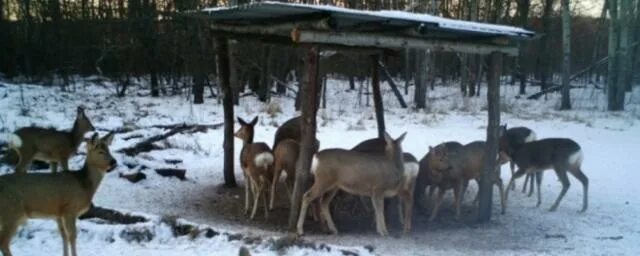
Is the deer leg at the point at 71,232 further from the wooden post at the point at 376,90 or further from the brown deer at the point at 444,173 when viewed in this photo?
the wooden post at the point at 376,90

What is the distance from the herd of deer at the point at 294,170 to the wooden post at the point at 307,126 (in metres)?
0.14

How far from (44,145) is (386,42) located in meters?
4.94

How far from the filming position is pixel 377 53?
35.1 ft

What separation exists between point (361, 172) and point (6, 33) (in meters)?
24.6

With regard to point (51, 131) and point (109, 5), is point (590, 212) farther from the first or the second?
point (109, 5)

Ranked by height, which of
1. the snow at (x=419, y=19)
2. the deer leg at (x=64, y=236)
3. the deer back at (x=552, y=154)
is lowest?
the deer leg at (x=64, y=236)

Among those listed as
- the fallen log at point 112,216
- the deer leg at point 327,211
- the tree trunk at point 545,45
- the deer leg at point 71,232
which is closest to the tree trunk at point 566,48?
the tree trunk at point 545,45

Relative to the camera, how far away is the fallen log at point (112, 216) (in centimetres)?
709

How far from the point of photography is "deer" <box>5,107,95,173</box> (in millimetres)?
8516

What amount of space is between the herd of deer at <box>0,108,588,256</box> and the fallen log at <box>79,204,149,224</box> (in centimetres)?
86

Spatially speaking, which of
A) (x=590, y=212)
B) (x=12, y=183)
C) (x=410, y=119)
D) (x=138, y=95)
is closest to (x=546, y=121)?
(x=410, y=119)

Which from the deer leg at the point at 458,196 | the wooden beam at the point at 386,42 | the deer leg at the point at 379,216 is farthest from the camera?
the deer leg at the point at 458,196

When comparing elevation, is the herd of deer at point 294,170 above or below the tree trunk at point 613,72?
below

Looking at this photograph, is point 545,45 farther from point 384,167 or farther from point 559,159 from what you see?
point 384,167
